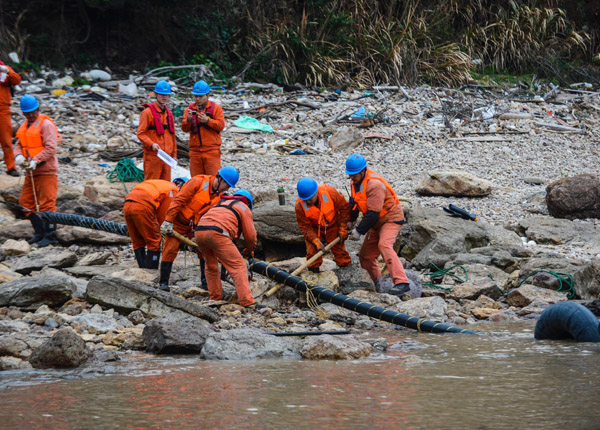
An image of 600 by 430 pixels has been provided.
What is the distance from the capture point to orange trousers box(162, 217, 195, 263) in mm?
7875

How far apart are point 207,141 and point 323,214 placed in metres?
2.53

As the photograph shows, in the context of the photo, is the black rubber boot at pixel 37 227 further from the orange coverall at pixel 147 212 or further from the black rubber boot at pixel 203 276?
the black rubber boot at pixel 203 276

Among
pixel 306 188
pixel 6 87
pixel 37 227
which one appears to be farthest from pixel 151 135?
pixel 6 87

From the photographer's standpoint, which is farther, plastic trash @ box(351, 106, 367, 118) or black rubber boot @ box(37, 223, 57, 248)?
plastic trash @ box(351, 106, 367, 118)

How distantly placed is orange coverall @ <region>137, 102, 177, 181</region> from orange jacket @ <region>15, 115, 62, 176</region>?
1.16m

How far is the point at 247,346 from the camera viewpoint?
224 inches

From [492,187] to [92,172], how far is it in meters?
6.89

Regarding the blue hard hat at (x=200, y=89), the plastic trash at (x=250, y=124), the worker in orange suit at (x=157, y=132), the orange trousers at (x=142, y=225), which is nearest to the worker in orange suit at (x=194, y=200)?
the orange trousers at (x=142, y=225)

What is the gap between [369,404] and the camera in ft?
13.3

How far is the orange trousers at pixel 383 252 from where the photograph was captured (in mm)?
7676

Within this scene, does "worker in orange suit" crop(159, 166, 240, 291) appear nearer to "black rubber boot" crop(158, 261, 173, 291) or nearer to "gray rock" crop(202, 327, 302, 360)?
"black rubber boot" crop(158, 261, 173, 291)

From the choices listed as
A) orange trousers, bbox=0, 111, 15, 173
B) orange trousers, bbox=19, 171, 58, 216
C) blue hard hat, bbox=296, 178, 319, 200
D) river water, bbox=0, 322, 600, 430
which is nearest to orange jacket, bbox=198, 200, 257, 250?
blue hard hat, bbox=296, 178, 319, 200

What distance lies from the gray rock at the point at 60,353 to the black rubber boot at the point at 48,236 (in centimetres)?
496

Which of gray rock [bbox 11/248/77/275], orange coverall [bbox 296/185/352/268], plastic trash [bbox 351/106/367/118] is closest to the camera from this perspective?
orange coverall [bbox 296/185/352/268]
